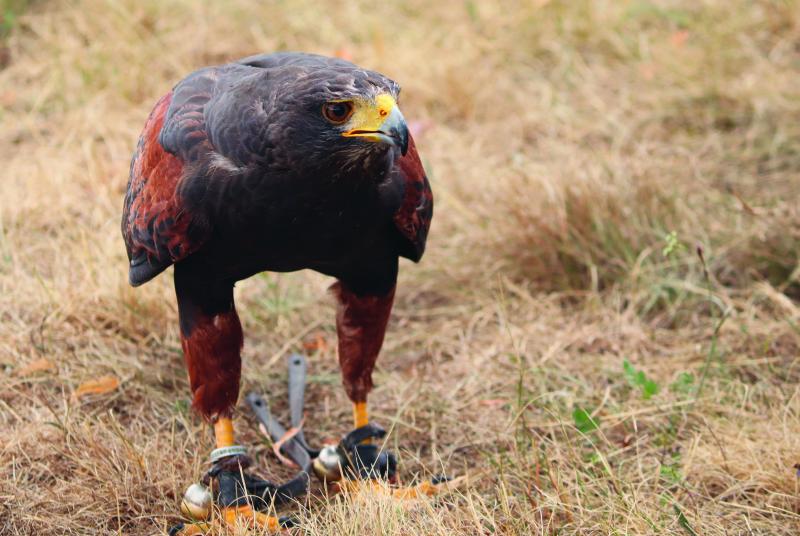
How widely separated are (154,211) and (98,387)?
43.2 inches

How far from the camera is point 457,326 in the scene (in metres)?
4.73

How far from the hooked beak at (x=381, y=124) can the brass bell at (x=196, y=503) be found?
136 centimetres

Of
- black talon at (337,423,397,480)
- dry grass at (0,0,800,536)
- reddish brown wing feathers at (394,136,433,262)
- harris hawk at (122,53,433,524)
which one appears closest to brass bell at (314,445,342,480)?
black talon at (337,423,397,480)

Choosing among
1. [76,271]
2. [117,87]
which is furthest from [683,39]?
[76,271]

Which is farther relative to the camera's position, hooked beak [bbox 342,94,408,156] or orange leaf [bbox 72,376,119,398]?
orange leaf [bbox 72,376,119,398]

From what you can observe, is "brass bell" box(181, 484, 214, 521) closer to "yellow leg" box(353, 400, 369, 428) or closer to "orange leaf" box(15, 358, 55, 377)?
"yellow leg" box(353, 400, 369, 428)

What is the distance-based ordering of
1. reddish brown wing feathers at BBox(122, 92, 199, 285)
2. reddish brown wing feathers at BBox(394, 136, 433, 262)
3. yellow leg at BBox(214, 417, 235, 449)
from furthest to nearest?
yellow leg at BBox(214, 417, 235, 449)
reddish brown wing feathers at BBox(394, 136, 433, 262)
reddish brown wing feathers at BBox(122, 92, 199, 285)

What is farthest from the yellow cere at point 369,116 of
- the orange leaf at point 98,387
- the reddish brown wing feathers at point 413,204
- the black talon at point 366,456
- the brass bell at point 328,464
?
the orange leaf at point 98,387

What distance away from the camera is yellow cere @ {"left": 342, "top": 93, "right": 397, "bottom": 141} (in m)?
2.66

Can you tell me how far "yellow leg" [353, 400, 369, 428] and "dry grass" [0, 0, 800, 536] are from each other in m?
0.19

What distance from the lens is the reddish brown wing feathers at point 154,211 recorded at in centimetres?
302

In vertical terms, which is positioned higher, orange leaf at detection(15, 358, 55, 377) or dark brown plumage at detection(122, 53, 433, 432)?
dark brown plumage at detection(122, 53, 433, 432)

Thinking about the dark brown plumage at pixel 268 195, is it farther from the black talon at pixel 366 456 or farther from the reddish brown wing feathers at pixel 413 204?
the black talon at pixel 366 456

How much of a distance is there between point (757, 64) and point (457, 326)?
119 inches
